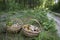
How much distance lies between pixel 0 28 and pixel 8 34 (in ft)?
0.99

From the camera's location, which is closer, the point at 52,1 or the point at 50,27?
the point at 50,27

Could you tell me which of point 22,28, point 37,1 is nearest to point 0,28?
point 22,28

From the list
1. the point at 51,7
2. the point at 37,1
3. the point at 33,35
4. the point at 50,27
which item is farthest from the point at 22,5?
the point at 33,35

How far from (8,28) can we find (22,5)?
3.70 metres

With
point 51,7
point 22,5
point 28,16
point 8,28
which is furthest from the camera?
point 51,7

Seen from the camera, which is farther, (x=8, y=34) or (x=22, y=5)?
(x=22, y=5)

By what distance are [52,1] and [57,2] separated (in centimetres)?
31

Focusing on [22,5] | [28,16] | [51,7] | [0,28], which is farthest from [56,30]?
[51,7]

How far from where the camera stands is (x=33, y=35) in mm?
3895

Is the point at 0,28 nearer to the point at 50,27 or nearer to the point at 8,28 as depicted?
the point at 8,28

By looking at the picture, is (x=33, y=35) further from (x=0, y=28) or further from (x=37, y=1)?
(x=37, y=1)

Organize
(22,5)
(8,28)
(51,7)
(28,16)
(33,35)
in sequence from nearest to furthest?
1. (33,35)
2. (8,28)
3. (28,16)
4. (22,5)
5. (51,7)

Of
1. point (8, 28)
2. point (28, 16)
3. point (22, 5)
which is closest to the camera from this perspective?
point (8, 28)

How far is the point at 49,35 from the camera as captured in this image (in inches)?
161
